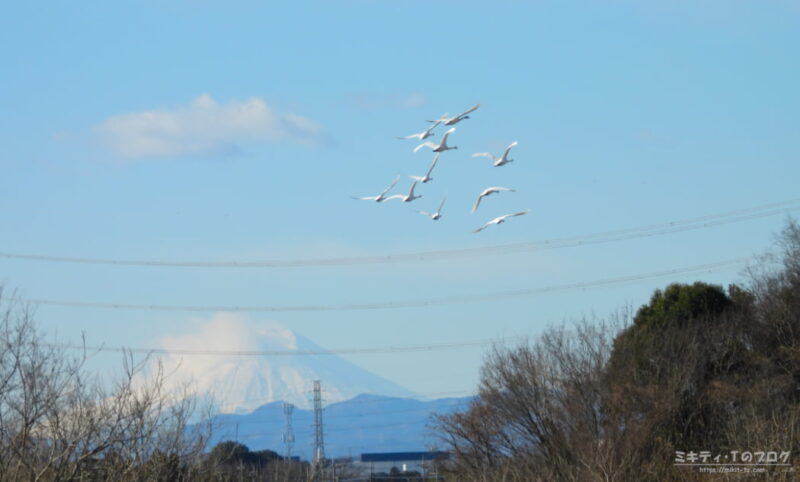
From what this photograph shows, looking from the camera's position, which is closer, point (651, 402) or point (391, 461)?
point (651, 402)

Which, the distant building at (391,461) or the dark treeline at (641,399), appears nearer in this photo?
the dark treeline at (641,399)

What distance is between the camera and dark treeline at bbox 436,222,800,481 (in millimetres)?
44375

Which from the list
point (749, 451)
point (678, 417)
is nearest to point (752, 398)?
point (678, 417)

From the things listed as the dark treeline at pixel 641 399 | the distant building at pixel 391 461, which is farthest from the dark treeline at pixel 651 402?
the distant building at pixel 391 461

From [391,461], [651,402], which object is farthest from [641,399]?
[391,461]

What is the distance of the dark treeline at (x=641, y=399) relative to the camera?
146 ft

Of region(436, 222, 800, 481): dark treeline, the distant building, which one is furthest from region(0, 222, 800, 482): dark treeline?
the distant building

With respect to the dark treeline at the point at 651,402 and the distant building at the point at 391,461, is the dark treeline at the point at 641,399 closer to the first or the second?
the dark treeline at the point at 651,402

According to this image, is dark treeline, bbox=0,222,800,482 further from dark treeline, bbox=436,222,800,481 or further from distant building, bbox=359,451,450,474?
distant building, bbox=359,451,450,474

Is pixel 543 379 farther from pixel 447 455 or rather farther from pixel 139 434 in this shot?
pixel 139 434

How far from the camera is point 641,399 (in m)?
47.8

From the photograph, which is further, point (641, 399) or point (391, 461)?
point (391, 461)

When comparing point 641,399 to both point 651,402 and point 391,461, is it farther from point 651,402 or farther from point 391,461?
point 391,461

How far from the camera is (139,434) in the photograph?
22.8 m
